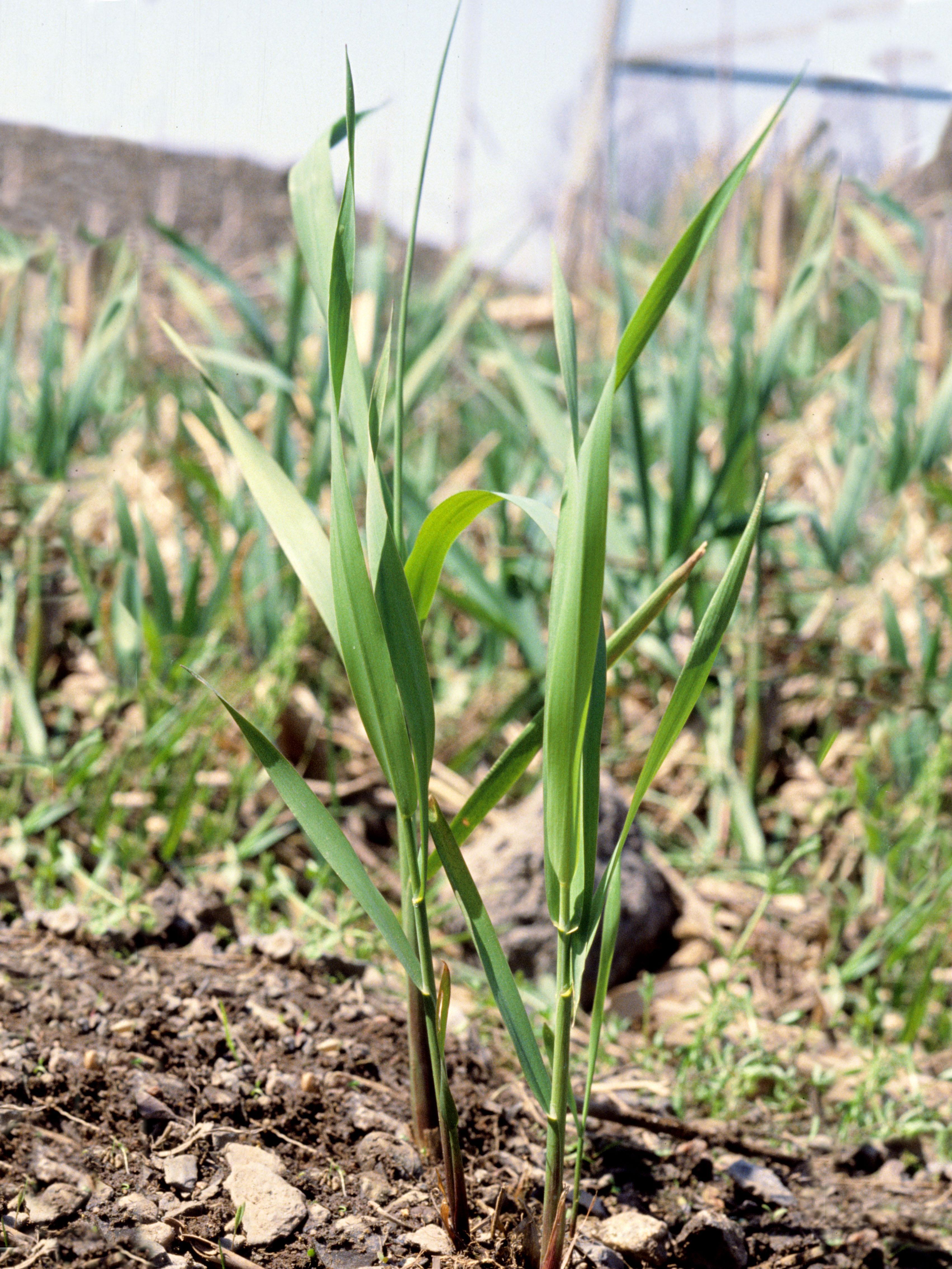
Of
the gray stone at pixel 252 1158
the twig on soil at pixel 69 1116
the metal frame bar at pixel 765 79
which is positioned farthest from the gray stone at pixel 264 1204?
the metal frame bar at pixel 765 79

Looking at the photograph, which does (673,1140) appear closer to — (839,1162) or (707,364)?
(839,1162)

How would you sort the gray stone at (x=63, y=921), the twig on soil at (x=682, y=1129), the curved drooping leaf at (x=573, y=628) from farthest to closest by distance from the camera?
the gray stone at (x=63, y=921), the twig on soil at (x=682, y=1129), the curved drooping leaf at (x=573, y=628)

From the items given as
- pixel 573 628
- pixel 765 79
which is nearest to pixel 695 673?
pixel 573 628

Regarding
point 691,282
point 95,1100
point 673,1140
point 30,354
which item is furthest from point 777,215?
point 95,1100

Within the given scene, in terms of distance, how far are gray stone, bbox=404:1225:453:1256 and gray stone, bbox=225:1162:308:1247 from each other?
72mm

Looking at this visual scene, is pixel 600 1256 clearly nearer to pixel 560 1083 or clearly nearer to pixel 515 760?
pixel 560 1083

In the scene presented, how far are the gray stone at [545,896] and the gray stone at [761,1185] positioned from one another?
16.3 inches

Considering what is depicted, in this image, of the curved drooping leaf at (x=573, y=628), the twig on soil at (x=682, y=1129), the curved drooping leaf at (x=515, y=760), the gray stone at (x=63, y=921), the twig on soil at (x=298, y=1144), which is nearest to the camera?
the curved drooping leaf at (x=573, y=628)

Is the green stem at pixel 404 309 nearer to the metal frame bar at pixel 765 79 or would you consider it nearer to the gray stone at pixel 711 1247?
the gray stone at pixel 711 1247

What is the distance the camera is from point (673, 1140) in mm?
900

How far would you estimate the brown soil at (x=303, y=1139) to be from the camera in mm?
682

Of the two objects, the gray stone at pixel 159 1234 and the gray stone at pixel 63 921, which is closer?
the gray stone at pixel 159 1234

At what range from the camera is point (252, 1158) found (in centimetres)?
74

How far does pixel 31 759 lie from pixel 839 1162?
94 centimetres
